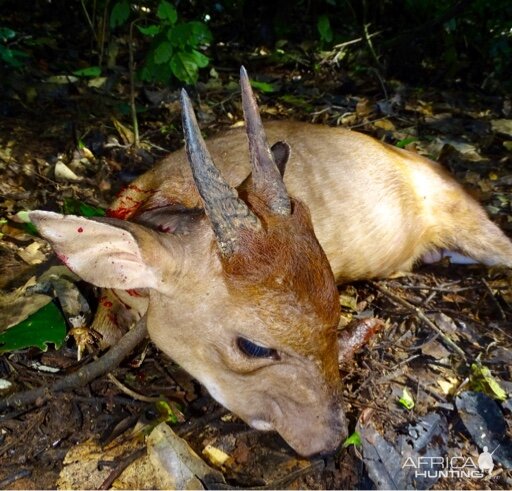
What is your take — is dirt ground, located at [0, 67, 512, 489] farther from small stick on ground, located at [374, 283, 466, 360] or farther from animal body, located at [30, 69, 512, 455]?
animal body, located at [30, 69, 512, 455]

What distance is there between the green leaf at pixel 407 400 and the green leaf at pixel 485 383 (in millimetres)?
420

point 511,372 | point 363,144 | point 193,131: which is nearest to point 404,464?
point 511,372

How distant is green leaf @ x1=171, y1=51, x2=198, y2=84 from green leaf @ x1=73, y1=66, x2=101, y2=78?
2.14m

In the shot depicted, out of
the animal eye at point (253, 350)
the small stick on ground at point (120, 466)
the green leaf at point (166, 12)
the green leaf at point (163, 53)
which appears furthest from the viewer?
the green leaf at point (163, 53)

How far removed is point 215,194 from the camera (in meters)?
2.67

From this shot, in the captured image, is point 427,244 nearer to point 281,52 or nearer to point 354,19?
point 281,52

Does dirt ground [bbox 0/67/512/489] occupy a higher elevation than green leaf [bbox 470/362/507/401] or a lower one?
higher

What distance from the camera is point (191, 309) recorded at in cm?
300

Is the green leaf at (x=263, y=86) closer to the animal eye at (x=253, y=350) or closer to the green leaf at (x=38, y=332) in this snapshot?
the green leaf at (x=38, y=332)

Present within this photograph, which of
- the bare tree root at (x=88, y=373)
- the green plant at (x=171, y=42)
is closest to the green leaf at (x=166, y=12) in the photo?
the green plant at (x=171, y=42)

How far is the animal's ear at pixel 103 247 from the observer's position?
276 cm

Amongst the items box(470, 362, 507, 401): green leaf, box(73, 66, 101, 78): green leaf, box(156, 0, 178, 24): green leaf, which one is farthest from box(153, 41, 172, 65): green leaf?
box(470, 362, 507, 401): green leaf

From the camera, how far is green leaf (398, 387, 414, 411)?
3.61 m

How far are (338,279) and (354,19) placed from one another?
599cm
